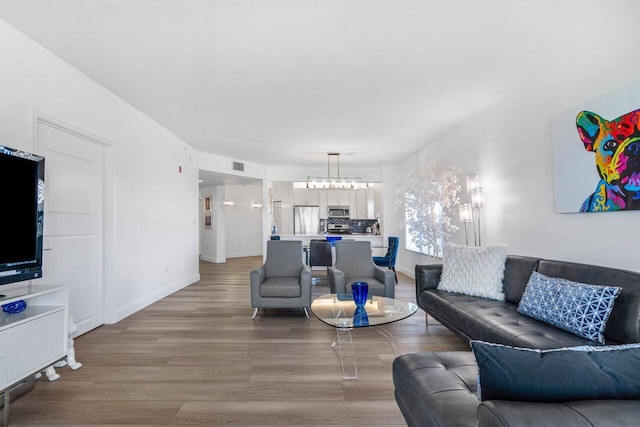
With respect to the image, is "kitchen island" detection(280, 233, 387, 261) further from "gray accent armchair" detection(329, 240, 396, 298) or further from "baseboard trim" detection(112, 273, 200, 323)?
"gray accent armchair" detection(329, 240, 396, 298)

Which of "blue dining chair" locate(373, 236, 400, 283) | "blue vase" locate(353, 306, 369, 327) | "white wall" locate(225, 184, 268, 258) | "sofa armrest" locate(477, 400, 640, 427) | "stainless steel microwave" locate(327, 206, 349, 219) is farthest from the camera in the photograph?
"white wall" locate(225, 184, 268, 258)

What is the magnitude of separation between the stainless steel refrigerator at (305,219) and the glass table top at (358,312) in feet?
20.7

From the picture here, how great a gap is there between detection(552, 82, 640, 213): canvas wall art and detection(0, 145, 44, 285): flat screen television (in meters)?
4.17

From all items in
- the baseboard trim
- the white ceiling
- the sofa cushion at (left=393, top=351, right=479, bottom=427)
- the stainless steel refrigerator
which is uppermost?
the white ceiling

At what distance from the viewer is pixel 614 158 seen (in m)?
2.34

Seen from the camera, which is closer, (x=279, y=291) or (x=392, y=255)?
(x=279, y=291)

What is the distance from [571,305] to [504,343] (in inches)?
19.4

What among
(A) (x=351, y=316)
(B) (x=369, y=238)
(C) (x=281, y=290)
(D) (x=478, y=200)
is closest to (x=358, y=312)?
(A) (x=351, y=316)

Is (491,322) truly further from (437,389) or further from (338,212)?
(338,212)

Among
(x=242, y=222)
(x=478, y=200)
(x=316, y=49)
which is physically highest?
(x=316, y=49)

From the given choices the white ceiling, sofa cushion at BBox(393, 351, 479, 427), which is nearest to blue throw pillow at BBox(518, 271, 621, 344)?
sofa cushion at BBox(393, 351, 479, 427)

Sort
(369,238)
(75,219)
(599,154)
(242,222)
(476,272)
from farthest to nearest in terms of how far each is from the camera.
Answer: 1. (242,222)
2. (369,238)
3. (75,219)
4. (476,272)
5. (599,154)

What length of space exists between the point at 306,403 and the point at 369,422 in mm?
435

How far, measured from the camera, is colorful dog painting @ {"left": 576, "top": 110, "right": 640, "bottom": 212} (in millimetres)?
2195
